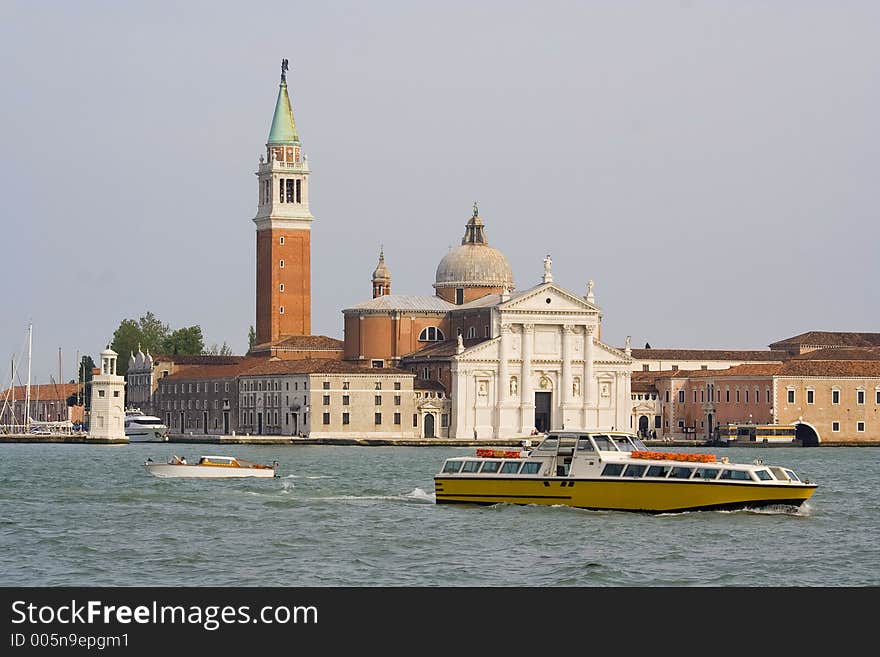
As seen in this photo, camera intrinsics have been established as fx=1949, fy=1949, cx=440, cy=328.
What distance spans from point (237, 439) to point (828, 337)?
38206 mm

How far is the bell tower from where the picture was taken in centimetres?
10619

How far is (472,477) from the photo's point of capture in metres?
39.0

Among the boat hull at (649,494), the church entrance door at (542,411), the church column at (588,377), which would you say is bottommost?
the boat hull at (649,494)

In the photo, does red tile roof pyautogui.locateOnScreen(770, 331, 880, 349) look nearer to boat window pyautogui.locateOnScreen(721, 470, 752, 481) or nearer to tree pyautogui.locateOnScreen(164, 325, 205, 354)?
tree pyautogui.locateOnScreen(164, 325, 205, 354)

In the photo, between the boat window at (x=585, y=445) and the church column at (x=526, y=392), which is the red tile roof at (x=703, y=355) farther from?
the boat window at (x=585, y=445)

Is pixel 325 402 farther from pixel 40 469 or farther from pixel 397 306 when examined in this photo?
pixel 40 469

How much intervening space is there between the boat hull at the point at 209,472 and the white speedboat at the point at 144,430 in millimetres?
44908

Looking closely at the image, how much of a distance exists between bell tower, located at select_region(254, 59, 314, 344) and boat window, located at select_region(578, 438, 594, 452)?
6915 cm

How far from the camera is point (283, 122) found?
108750 mm

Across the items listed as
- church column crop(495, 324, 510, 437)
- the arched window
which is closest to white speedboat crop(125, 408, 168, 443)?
the arched window

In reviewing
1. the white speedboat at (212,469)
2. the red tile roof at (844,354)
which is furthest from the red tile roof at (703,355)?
the white speedboat at (212,469)

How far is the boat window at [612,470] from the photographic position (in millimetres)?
37375
